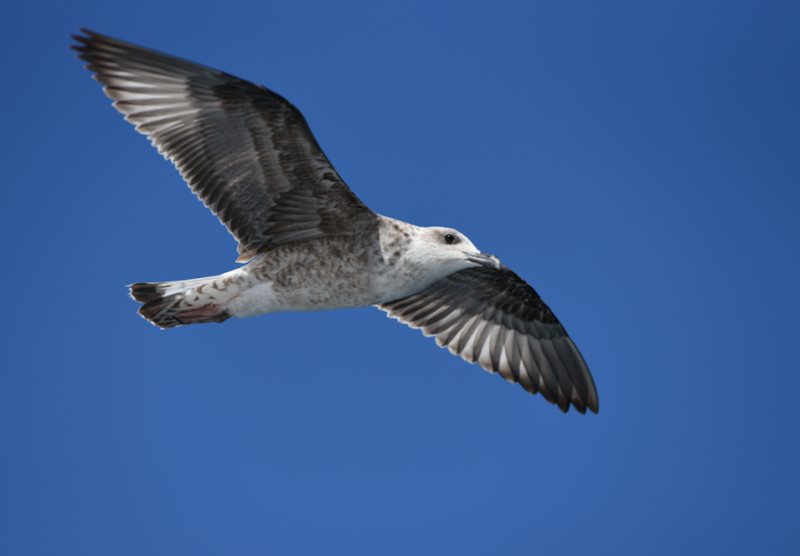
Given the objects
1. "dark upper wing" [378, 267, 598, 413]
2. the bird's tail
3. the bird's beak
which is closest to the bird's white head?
the bird's beak

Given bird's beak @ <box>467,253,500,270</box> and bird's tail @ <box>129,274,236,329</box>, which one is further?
bird's tail @ <box>129,274,236,329</box>

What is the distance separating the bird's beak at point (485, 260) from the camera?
17.5 feet

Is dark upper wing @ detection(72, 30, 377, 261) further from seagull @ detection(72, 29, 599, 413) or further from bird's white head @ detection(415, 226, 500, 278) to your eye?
bird's white head @ detection(415, 226, 500, 278)

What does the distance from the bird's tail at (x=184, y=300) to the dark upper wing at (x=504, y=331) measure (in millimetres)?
1748

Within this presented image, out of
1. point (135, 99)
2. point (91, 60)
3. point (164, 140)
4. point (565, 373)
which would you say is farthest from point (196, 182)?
point (565, 373)

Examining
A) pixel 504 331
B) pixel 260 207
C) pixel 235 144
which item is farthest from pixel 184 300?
pixel 504 331

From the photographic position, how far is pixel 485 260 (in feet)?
17.6

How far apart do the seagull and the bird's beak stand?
0.01 meters

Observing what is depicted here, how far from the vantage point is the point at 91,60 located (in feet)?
16.4

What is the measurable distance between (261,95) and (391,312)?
8.80ft

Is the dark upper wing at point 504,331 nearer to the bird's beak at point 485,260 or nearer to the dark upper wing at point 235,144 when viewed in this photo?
the bird's beak at point 485,260

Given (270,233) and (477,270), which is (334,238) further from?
(477,270)

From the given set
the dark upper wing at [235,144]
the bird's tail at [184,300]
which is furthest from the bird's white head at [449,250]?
the bird's tail at [184,300]

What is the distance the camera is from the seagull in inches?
199
